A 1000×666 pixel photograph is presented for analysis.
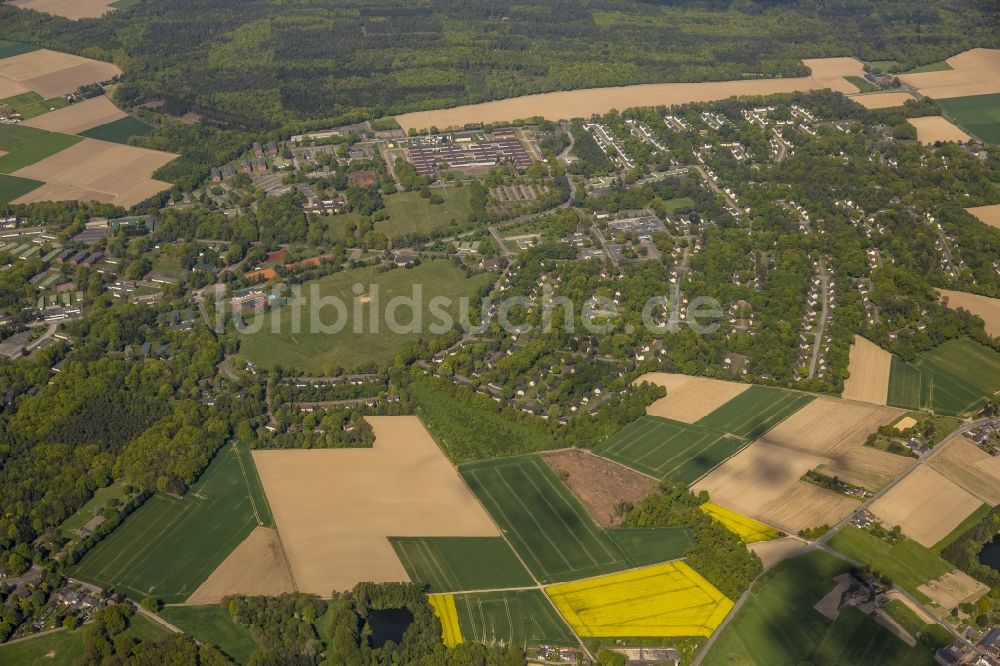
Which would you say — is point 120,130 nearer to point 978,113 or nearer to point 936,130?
point 936,130

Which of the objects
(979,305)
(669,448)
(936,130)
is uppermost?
(936,130)

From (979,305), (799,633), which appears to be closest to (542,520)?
(799,633)

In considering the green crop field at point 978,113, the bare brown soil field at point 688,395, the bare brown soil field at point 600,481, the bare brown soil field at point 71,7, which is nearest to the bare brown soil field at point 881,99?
the green crop field at point 978,113

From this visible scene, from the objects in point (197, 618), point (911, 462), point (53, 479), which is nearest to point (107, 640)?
point (197, 618)

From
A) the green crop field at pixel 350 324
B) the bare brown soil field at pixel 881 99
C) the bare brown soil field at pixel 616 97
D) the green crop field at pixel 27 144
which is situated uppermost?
the green crop field at pixel 27 144

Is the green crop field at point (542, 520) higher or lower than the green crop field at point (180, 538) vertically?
lower

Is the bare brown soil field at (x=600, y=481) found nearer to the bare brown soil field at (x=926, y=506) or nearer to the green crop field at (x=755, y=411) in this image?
the green crop field at (x=755, y=411)

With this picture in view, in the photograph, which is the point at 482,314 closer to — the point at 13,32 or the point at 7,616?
the point at 7,616
